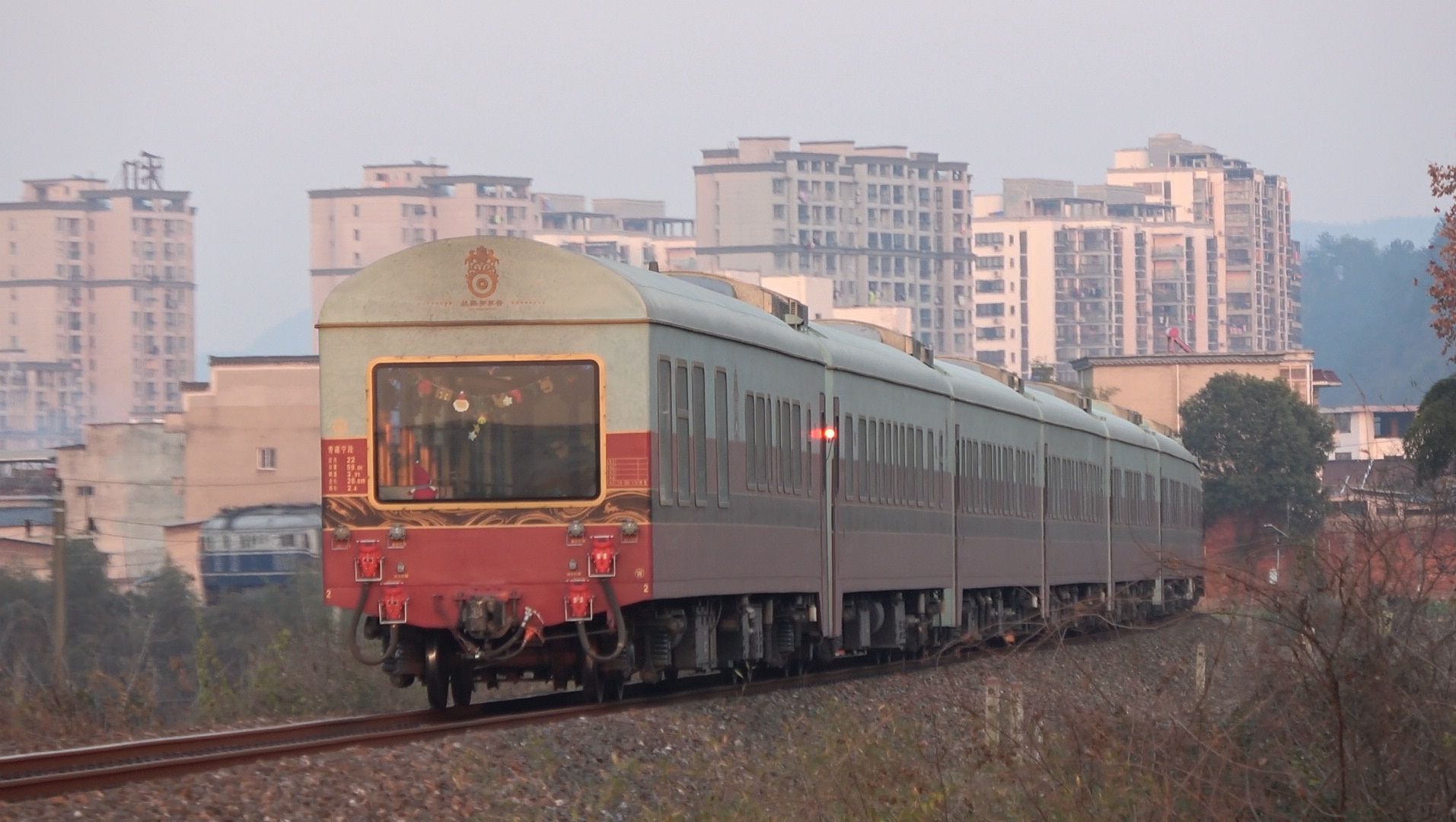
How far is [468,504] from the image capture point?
47.6 feet

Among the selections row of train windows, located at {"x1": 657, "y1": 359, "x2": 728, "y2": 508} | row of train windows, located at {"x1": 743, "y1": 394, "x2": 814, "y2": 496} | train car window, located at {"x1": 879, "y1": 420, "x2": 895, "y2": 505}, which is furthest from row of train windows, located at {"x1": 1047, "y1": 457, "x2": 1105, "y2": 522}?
row of train windows, located at {"x1": 657, "y1": 359, "x2": 728, "y2": 508}

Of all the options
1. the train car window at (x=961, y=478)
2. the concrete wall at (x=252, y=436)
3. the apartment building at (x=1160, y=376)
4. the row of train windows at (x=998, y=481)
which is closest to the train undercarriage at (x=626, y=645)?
the train car window at (x=961, y=478)

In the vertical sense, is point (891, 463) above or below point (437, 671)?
above

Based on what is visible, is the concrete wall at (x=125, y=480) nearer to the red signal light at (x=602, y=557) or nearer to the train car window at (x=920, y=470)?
the train car window at (x=920, y=470)

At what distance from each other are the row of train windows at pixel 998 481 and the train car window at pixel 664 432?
1022cm

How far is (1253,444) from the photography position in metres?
91.6

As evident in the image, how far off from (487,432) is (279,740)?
239 cm

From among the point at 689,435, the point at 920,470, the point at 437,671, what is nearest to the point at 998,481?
the point at 920,470

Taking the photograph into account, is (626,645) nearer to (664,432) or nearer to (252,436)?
(664,432)

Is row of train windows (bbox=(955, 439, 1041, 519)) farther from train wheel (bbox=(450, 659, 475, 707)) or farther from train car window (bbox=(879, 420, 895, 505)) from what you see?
train wheel (bbox=(450, 659, 475, 707))

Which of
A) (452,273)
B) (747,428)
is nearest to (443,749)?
(452,273)

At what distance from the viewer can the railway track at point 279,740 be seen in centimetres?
1066

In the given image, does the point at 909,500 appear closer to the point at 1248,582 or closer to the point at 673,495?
the point at 673,495

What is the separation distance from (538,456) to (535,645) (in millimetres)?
1511
